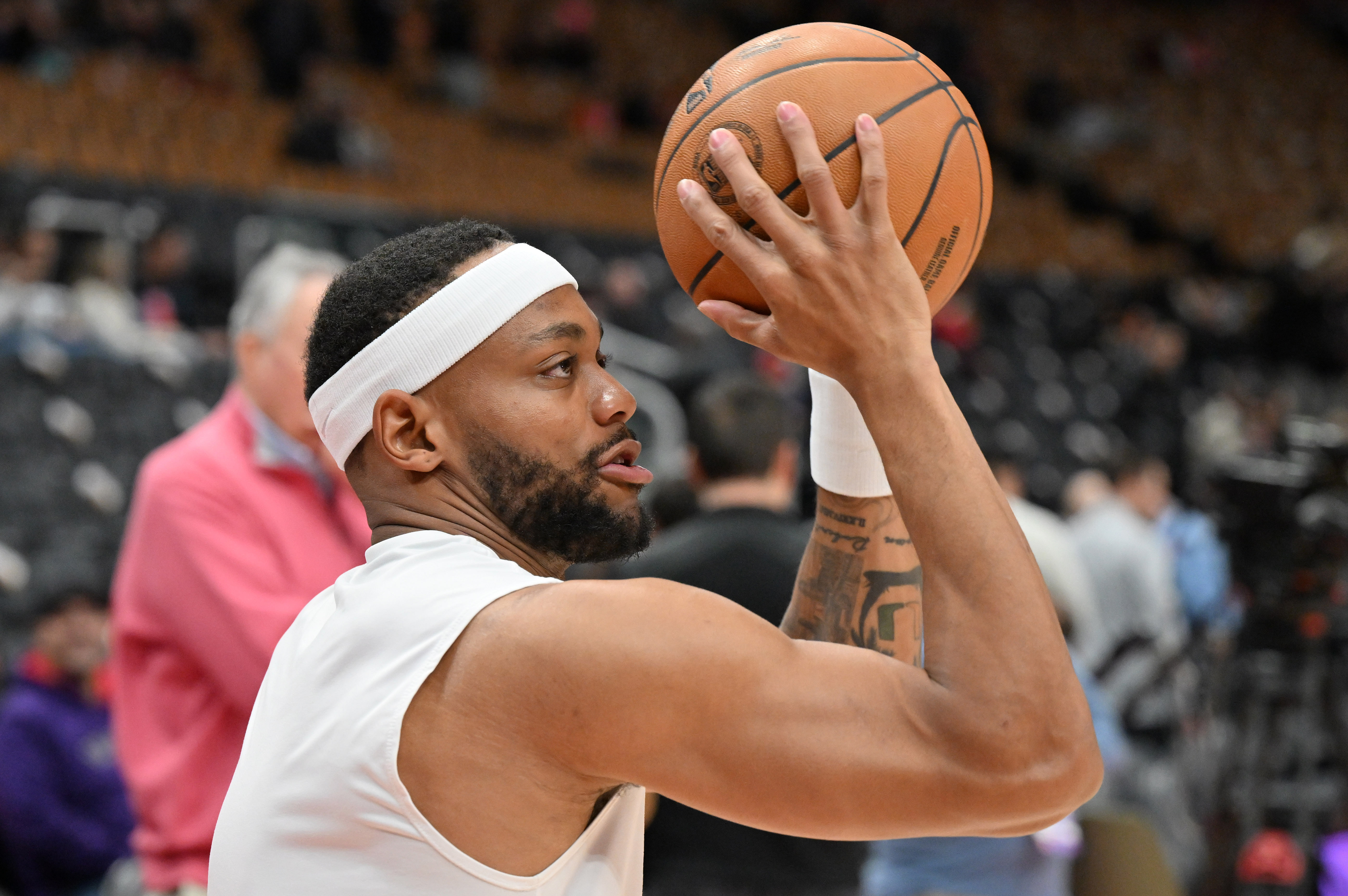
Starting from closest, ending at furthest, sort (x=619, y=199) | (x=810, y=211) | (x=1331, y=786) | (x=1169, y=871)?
(x=810, y=211) < (x=1169, y=871) < (x=1331, y=786) < (x=619, y=199)

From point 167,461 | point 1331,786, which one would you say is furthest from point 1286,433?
point 167,461

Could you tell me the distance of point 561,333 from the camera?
1595 millimetres

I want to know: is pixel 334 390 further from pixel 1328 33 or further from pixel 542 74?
pixel 1328 33

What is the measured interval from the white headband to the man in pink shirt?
2.94 ft

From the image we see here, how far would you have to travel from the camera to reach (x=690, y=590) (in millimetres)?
1364

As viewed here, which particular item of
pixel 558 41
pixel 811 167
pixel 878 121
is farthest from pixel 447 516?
pixel 558 41

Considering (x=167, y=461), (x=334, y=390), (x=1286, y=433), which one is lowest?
(x=1286, y=433)

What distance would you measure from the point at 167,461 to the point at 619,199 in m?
12.1

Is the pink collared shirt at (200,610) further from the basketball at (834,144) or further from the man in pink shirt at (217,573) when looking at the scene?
the basketball at (834,144)

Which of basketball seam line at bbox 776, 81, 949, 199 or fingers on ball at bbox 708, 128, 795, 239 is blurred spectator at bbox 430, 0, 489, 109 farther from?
fingers on ball at bbox 708, 128, 795, 239

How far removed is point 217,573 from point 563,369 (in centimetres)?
121

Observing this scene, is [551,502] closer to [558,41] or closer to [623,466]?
[623,466]

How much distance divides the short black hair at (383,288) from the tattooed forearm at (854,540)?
0.59 meters

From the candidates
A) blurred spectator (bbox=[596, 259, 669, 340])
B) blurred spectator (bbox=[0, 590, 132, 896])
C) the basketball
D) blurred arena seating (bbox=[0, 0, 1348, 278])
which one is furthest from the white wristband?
blurred arena seating (bbox=[0, 0, 1348, 278])
